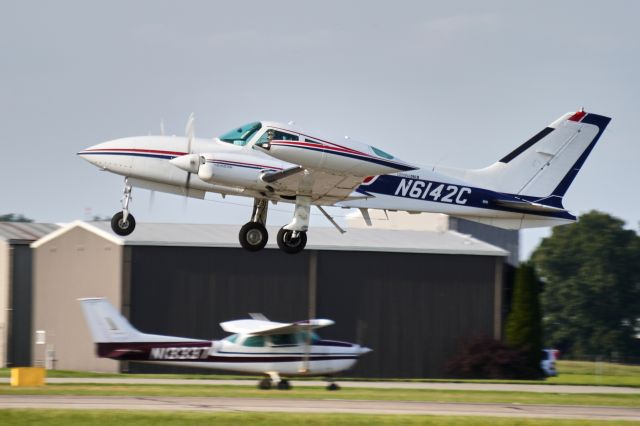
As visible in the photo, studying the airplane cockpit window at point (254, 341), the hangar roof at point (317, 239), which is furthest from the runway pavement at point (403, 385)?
the hangar roof at point (317, 239)

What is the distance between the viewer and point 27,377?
3619 centimetres

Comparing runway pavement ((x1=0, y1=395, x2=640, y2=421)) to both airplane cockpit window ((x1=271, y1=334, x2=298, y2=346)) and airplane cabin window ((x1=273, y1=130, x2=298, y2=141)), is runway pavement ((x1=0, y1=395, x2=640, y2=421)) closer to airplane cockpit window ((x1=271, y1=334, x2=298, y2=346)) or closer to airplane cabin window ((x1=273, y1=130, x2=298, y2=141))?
airplane cockpit window ((x1=271, y1=334, x2=298, y2=346))

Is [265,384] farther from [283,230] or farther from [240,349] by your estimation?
[283,230]

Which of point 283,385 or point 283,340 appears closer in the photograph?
point 283,385

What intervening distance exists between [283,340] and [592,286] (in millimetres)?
67580

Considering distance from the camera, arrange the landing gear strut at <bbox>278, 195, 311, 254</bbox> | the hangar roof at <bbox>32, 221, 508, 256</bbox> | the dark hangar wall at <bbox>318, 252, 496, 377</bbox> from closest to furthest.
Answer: the landing gear strut at <bbox>278, 195, 311, 254</bbox> → the hangar roof at <bbox>32, 221, 508, 256</bbox> → the dark hangar wall at <bbox>318, 252, 496, 377</bbox>

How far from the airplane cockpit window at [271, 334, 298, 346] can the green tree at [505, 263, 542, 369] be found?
53.1 ft

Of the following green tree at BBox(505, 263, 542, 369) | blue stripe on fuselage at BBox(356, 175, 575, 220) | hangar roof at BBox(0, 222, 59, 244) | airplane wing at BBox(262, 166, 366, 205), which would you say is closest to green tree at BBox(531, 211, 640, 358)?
green tree at BBox(505, 263, 542, 369)

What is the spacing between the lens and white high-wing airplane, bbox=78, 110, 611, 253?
924 inches

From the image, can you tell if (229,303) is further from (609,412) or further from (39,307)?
(609,412)

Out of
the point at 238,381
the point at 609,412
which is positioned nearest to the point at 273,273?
the point at 238,381

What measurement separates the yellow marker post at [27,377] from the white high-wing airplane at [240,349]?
2408 millimetres

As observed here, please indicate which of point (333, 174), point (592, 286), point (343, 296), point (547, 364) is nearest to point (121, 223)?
point (333, 174)

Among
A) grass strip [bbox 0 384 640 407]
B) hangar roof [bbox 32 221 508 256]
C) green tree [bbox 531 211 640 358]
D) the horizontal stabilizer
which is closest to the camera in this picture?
the horizontal stabilizer
